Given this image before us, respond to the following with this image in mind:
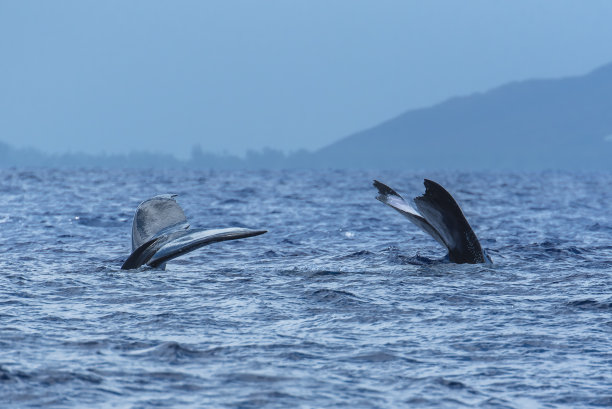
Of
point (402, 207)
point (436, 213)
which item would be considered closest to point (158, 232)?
point (402, 207)

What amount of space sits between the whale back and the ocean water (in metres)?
0.51

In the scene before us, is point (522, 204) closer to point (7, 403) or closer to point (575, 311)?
point (575, 311)

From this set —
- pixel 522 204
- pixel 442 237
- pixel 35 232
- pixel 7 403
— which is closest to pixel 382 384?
pixel 7 403

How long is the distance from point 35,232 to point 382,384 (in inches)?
581

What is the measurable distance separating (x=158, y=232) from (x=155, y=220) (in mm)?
223

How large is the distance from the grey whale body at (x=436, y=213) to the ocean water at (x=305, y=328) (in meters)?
0.47

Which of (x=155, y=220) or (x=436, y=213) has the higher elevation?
(x=436, y=213)

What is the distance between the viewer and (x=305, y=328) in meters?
9.35

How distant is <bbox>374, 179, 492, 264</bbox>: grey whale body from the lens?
1256 cm

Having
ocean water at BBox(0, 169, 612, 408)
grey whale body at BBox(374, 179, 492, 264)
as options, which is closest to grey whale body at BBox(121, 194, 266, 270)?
ocean water at BBox(0, 169, 612, 408)

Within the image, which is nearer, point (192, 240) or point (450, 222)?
point (192, 240)

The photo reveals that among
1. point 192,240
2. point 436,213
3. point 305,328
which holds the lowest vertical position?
point 305,328

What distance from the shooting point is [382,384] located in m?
7.30

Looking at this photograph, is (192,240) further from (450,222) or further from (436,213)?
(450,222)
